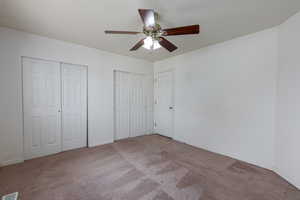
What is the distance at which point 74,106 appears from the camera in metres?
3.09

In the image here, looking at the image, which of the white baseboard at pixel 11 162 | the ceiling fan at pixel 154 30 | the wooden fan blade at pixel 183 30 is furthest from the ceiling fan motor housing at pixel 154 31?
the white baseboard at pixel 11 162

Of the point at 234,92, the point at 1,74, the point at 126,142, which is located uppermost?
the point at 1,74

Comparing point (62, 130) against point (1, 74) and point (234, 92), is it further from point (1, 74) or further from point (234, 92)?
point (234, 92)

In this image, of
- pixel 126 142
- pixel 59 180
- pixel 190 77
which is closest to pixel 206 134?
pixel 190 77

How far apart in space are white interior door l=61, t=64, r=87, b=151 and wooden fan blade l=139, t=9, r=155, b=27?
2.21 meters

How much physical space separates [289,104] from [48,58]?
4.31 metres

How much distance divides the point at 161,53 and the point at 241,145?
2792 mm

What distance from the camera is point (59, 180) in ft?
6.43

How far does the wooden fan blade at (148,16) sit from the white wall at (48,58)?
210 centimetres

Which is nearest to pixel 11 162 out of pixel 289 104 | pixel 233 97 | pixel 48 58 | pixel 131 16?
pixel 48 58

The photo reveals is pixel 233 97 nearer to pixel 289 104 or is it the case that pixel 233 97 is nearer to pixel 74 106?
pixel 289 104

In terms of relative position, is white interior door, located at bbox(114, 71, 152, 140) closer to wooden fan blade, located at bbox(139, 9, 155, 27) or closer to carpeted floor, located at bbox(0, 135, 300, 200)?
carpeted floor, located at bbox(0, 135, 300, 200)

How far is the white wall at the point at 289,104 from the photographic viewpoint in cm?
Result: 185

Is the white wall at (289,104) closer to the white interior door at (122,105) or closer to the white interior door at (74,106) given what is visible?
the white interior door at (122,105)
